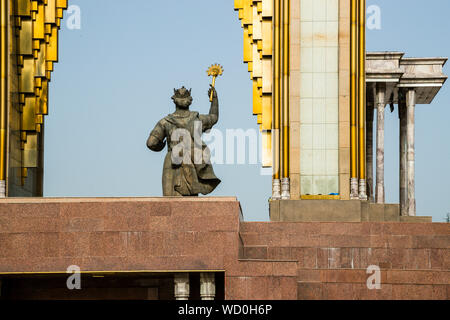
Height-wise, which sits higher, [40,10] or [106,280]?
[40,10]

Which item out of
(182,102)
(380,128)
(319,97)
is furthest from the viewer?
(380,128)

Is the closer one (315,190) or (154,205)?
(154,205)

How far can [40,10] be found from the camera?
3675 cm

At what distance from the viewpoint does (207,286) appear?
26047mm

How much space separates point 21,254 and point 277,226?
6.36 metres

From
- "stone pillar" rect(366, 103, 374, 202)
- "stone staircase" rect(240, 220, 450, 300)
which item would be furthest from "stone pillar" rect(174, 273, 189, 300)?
"stone pillar" rect(366, 103, 374, 202)

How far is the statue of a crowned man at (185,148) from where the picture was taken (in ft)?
94.8

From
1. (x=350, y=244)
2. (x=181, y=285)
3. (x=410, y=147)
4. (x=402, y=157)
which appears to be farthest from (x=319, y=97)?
(x=181, y=285)

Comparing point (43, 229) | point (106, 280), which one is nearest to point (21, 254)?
point (43, 229)

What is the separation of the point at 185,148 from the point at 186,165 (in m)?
0.46

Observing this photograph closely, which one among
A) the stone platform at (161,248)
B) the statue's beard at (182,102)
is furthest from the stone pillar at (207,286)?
the statue's beard at (182,102)

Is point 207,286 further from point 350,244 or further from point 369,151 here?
point 369,151
